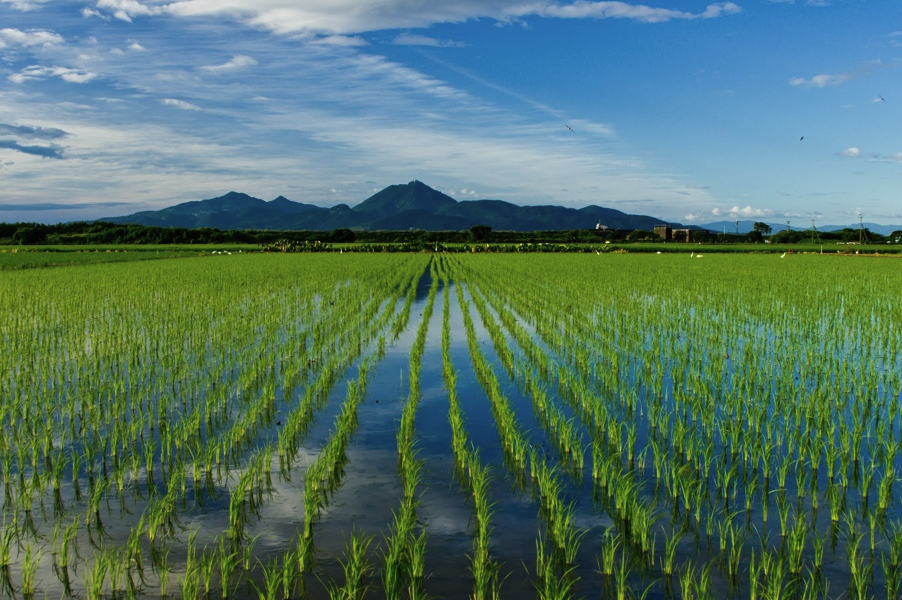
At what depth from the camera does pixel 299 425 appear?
518cm

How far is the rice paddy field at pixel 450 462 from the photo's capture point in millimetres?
2982

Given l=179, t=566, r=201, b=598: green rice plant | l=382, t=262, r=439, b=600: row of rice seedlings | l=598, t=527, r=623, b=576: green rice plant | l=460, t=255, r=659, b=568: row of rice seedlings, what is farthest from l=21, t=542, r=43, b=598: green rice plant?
l=460, t=255, r=659, b=568: row of rice seedlings

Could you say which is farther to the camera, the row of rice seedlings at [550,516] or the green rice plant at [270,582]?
the row of rice seedlings at [550,516]

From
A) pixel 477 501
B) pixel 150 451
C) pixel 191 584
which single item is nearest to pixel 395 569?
pixel 477 501

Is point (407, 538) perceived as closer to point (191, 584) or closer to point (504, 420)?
point (191, 584)

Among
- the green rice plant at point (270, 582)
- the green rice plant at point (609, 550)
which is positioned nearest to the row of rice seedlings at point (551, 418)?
the green rice plant at point (609, 550)

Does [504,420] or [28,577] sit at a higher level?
[504,420]

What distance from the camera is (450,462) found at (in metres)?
4.45

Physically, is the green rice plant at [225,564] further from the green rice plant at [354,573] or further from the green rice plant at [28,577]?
the green rice plant at [28,577]

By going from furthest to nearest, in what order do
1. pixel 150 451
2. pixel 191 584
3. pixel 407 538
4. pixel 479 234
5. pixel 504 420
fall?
pixel 479 234 < pixel 504 420 < pixel 150 451 < pixel 407 538 < pixel 191 584

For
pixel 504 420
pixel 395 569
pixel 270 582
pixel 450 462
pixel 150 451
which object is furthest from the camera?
pixel 504 420

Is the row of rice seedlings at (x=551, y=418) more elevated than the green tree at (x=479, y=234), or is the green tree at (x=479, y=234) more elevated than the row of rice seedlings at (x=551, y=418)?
the green tree at (x=479, y=234)

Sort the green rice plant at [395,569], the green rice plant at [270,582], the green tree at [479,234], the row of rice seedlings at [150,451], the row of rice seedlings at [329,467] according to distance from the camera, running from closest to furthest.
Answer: the green rice plant at [270,582] → the green rice plant at [395,569] → the row of rice seedlings at [329,467] → the row of rice seedlings at [150,451] → the green tree at [479,234]

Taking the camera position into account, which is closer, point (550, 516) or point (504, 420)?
point (550, 516)
